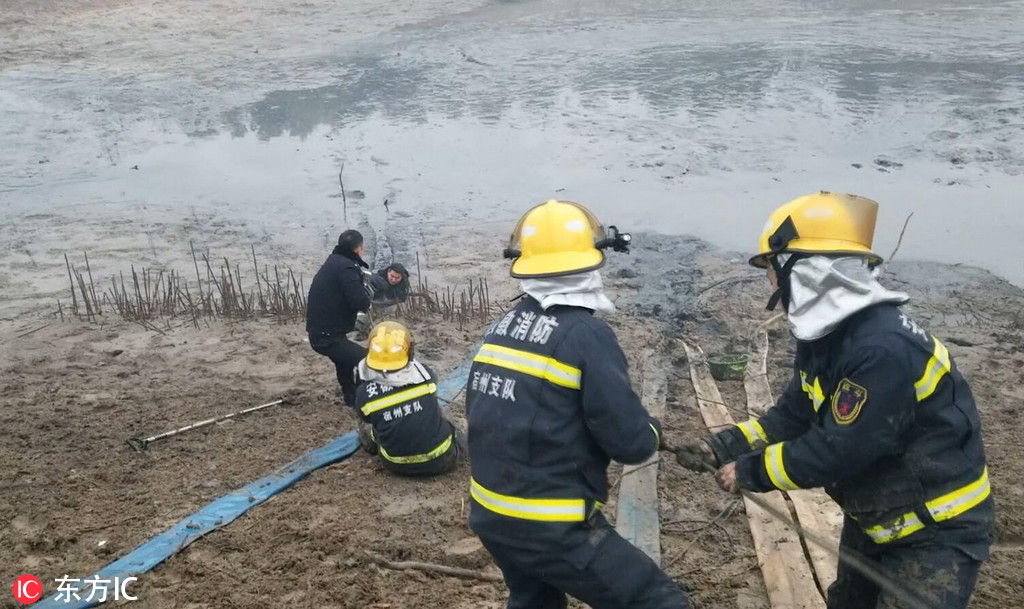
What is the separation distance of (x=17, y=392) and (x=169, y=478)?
2193 millimetres

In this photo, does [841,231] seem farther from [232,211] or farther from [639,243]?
[232,211]

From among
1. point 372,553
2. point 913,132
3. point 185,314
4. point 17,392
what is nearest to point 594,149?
point 913,132

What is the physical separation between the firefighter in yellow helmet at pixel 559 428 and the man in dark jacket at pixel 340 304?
3931mm

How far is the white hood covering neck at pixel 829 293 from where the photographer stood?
2.87 meters

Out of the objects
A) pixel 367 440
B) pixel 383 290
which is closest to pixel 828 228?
pixel 367 440

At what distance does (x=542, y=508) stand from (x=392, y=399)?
261cm

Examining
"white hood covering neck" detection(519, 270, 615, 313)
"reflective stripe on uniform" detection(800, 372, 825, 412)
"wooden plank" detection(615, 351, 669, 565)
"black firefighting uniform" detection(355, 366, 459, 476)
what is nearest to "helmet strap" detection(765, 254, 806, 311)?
"reflective stripe on uniform" detection(800, 372, 825, 412)

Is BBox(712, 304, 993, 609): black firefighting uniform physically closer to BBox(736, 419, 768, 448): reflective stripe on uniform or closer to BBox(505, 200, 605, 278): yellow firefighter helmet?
BBox(736, 419, 768, 448): reflective stripe on uniform

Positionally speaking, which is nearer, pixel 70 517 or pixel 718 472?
pixel 718 472

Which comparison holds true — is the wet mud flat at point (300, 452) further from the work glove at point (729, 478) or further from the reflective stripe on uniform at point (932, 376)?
the reflective stripe on uniform at point (932, 376)

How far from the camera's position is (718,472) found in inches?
130

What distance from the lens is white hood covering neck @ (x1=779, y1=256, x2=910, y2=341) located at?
2.87 metres

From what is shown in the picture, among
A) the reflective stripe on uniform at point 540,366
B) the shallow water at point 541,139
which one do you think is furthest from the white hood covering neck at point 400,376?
the shallow water at point 541,139

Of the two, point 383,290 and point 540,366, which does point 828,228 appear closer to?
point 540,366
